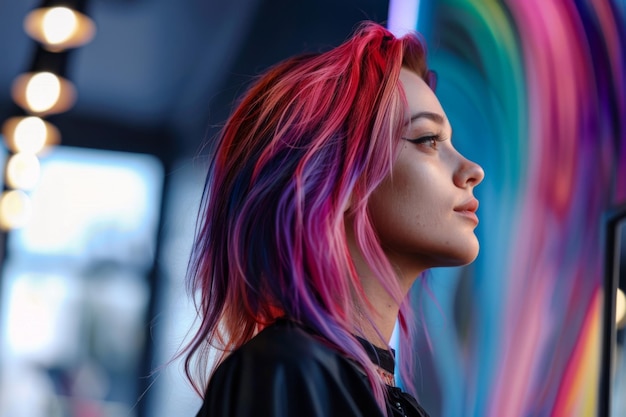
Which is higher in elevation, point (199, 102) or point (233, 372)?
point (199, 102)

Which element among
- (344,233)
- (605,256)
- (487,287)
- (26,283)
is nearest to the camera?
(344,233)

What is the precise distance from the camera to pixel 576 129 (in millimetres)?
1647

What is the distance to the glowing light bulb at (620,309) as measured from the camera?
1483 millimetres

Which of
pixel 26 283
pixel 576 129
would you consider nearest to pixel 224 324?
pixel 576 129

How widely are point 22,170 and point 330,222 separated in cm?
443

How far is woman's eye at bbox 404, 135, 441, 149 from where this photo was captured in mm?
1387

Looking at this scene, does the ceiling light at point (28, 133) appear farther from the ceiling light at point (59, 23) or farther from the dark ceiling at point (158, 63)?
the ceiling light at point (59, 23)

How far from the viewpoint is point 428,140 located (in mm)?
1398

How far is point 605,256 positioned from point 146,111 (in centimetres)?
519

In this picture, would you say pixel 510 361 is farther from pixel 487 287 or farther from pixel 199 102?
pixel 199 102

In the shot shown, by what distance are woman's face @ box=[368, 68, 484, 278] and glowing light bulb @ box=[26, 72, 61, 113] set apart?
3.21 meters

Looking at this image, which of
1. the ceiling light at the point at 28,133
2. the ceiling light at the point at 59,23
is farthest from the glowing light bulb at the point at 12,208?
the ceiling light at the point at 59,23

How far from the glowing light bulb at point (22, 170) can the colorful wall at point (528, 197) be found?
3.86 metres

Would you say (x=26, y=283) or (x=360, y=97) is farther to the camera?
(x=26, y=283)
